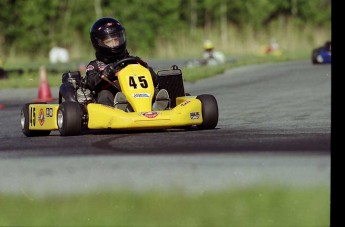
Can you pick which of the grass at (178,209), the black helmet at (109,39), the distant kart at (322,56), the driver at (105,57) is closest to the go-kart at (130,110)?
the driver at (105,57)

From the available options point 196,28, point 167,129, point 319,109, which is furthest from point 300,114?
point 196,28

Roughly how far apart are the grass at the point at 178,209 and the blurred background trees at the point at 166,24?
35.2 m

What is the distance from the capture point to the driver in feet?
39.4

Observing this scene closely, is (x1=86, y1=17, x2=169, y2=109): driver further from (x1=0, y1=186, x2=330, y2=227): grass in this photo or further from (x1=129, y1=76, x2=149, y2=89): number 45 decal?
(x1=0, y1=186, x2=330, y2=227): grass

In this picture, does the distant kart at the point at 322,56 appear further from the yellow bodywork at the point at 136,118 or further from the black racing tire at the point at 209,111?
the yellow bodywork at the point at 136,118

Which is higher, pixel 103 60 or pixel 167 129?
pixel 103 60

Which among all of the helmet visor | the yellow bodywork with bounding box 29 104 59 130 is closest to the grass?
the yellow bodywork with bounding box 29 104 59 130

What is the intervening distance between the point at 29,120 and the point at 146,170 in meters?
4.14

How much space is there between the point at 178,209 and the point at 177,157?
5.21 ft

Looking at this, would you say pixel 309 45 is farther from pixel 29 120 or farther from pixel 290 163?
pixel 290 163

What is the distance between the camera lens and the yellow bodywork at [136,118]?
1112cm


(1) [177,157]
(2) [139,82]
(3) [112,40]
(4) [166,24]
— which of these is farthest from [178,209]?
(4) [166,24]

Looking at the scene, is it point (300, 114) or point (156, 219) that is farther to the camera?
point (300, 114)
